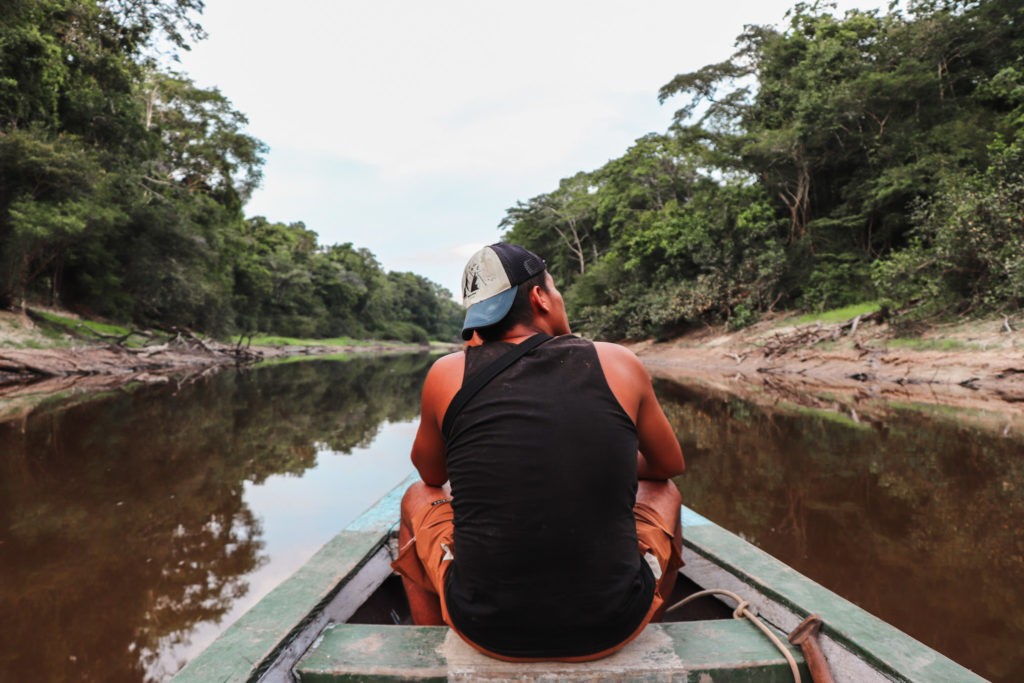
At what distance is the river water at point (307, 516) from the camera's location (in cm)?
212

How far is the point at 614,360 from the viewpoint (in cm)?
132

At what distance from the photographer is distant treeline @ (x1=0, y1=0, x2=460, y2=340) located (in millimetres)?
12508

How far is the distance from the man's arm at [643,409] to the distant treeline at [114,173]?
15.2m

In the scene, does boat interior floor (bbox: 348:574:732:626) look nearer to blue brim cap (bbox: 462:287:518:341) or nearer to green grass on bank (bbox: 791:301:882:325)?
blue brim cap (bbox: 462:287:518:341)

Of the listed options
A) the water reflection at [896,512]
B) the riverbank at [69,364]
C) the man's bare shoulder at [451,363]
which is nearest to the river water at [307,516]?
the water reflection at [896,512]

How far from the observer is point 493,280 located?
1.39 metres

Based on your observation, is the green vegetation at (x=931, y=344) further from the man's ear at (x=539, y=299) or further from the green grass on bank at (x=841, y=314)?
the man's ear at (x=539, y=299)

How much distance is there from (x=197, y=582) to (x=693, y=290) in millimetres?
18229

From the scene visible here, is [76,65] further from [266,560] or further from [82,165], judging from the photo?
[266,560]

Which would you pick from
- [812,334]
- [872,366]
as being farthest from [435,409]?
[812,334]

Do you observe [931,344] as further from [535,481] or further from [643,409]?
[535,481]

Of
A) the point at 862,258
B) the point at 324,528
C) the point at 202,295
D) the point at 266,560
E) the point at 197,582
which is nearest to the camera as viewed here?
Result: the point at 197,582

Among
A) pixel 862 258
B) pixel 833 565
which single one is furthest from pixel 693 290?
pixel 833 565

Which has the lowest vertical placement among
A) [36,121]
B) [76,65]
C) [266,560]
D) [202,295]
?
[266,560]
